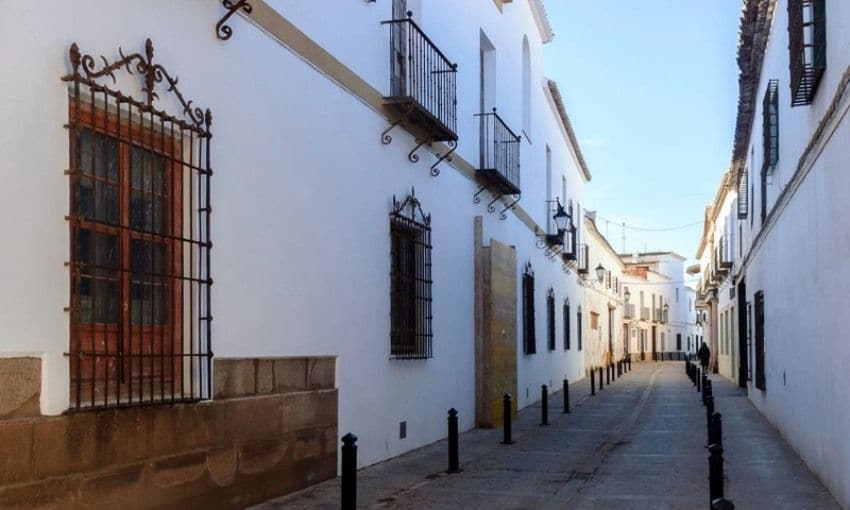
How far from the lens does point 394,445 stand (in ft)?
35.7

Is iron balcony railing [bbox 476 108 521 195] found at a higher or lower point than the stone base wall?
higher

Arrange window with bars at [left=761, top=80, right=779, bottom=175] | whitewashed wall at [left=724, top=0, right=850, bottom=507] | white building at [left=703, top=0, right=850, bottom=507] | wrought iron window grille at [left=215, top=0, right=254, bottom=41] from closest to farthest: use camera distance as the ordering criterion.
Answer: wrought iron window grille at [left=215, top=0, right=254, bottom=41] < whitewashed wall at [left=724, top=0, right=850, bottom=507] < white building at [left=703, top=0, right=850, bottom=507] < window with bars at [left=761, top=80, right=779, bottom=175]

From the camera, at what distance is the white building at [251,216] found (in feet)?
17.7

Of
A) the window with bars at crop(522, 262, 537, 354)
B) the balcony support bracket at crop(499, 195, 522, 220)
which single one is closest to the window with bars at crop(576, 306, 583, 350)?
the window with bars at crop(522, 262, 537, 354)

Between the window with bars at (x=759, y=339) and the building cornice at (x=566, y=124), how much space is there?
852 cm

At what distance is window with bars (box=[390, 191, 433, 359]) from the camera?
36.4 ft

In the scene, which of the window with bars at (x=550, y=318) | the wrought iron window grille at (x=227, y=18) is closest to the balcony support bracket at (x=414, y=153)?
the wrought iron window grille at (x=227, y=18)

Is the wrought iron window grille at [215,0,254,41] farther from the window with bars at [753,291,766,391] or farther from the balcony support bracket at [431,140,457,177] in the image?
the window with bars at [753,291,766,391]

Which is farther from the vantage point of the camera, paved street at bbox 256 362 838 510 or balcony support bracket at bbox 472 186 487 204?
balcony support bracket at bbox 472 186 487 204

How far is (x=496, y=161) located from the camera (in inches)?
629

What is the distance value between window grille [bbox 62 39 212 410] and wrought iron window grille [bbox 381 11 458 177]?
4172 millimetres

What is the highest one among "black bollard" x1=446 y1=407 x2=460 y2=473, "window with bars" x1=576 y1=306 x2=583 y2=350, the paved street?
"window with bars" x1=576 y1=306 x2=583 y2=350

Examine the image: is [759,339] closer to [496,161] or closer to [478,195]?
[496,161]

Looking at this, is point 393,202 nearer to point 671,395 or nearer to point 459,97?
point 459,97
